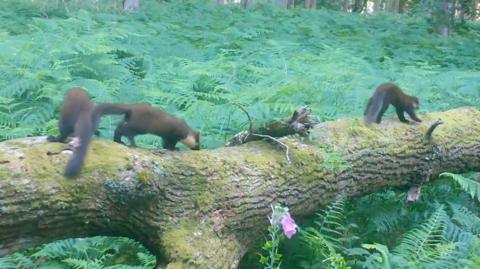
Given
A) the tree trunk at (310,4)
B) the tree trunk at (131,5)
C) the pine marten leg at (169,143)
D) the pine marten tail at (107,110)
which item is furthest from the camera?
the tree trunk at (310,4)

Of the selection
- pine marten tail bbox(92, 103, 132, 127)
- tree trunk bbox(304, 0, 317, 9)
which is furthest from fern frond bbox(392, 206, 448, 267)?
tree trunk bbox(304, 0, 317, 9)

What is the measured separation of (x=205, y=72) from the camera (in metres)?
9.95

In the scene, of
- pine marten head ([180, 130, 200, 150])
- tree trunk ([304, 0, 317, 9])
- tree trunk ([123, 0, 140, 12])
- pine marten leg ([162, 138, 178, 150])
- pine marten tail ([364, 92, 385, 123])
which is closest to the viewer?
pine marten leg ([162, 138, 178, 150])

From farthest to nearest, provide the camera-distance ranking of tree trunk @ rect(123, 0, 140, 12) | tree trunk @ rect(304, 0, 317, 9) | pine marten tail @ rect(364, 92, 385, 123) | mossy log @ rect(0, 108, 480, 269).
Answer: tree trunk @ rect(304, 0, 317, 9) < tree trunk @ rect(123, 0, 140, 12) < pine marten tail @ rect(364, 92, 385, 123) < mossy log @ rect(0, 108, 480, 269)

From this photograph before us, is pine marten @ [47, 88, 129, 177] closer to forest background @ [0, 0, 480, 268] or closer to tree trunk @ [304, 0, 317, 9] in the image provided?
forest background @ [0, 0, 480, 268]

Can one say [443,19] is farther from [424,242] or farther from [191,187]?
[191,187]

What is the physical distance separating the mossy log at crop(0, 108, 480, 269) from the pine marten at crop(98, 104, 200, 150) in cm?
73

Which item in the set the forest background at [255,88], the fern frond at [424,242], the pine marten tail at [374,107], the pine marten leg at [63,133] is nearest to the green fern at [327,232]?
the forest background at [255,88]

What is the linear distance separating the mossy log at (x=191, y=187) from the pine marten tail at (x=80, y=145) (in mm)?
66

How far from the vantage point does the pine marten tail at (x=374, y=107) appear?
6898mm

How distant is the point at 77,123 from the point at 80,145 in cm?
39

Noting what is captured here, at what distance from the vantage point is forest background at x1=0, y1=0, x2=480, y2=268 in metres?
5.59

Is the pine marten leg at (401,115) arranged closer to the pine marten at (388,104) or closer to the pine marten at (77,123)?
the pine marten at (388,104)

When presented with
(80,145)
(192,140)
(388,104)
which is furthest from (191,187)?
(388,104)
